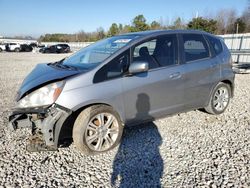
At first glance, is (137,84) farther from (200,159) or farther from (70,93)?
(200,159)

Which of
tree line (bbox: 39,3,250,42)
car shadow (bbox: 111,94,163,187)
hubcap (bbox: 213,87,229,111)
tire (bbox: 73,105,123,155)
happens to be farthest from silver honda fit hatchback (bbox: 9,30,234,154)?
tree line (bbox: 39,3,250,42)

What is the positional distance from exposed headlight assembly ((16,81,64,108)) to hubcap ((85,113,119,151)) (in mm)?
629

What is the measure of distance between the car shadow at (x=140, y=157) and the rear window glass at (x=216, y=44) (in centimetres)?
201

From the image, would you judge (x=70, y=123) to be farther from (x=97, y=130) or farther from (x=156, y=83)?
(x=156, y=83)

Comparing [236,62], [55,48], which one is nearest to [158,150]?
[236,62]

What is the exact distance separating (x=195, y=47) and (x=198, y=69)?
0.48 meters

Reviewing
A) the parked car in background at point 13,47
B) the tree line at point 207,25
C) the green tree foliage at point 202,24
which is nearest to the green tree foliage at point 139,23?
the tree line at point 207,25

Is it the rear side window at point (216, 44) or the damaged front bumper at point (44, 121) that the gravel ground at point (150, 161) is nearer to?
the damaged front bumper at point (44, 121)

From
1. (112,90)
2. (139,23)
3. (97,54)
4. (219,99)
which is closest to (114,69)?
(112,90)

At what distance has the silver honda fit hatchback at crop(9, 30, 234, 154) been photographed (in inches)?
112

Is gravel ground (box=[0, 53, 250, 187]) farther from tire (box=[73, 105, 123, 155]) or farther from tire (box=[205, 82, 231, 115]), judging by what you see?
tire (box=[205, 82, 231, 115])

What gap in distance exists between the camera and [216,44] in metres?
4.41

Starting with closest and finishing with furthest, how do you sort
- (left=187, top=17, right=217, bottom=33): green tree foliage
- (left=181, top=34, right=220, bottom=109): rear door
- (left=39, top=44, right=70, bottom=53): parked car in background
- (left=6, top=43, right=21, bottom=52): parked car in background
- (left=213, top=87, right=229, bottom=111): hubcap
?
1. (left=181, top=34, right=220, bottom=109): rear door
2. (left=213, top=87, right=229, bottom=111): hubcap
3. (left=187, top=17, right=217, bottom=33): green tree foliage
4. (left=39, top=44, right=70, bottom=53): parked car in background
5. (left=6, top=43, right=21, bottom=52): parked car in background

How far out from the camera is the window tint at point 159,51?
346 cm
